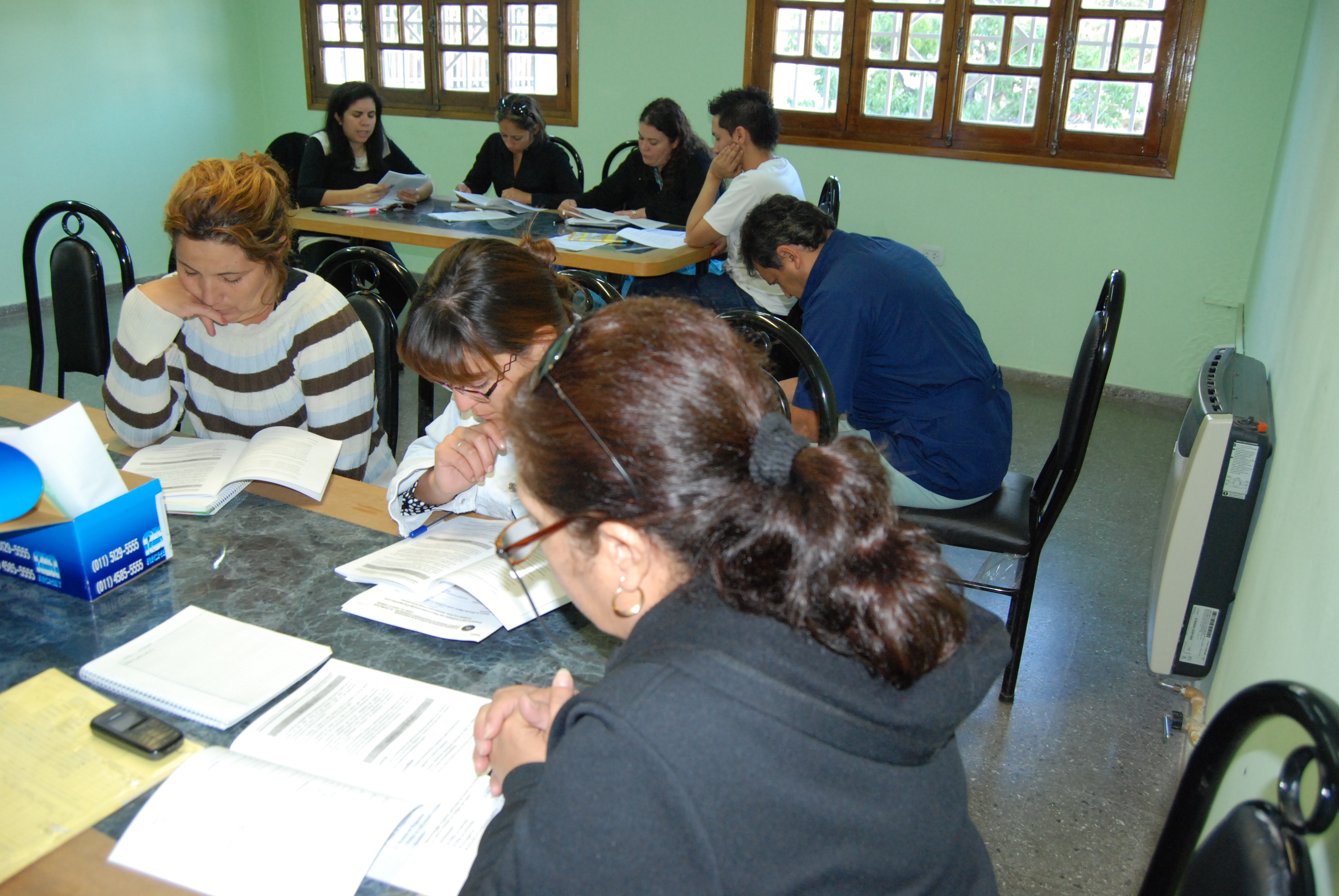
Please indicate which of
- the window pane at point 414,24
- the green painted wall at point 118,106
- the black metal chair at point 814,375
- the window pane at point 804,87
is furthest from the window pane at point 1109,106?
the green painted wall at point 118,106

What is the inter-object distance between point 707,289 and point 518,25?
8.18ft

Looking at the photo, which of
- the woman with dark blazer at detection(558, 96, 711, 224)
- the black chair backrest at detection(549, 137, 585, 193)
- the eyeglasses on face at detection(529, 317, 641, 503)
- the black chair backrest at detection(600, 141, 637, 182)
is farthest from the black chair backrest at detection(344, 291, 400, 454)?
the black chair backrest at detection(549, 137, 585, 193)

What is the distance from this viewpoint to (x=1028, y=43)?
3834mm

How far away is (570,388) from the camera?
2.10 ft

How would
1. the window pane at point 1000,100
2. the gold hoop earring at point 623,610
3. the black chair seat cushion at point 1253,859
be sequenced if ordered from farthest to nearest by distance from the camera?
the window pane at point 1000,100 → the gold hoop earring at point 623,610 → the black chair seat cushion at point 1253,859

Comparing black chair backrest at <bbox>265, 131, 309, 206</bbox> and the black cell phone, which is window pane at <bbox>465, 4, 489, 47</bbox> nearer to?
black chair backrest at <bbox>265, 131, 309, 206</bbox>

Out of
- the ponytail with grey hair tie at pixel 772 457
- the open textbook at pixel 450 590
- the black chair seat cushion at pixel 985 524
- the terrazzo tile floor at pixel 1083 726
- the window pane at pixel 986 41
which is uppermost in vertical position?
the window pane at pixel 986 41

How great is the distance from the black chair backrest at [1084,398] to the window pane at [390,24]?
186 inches

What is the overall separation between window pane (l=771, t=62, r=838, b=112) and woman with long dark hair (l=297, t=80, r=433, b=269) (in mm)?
1697

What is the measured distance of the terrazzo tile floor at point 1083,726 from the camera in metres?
1.60

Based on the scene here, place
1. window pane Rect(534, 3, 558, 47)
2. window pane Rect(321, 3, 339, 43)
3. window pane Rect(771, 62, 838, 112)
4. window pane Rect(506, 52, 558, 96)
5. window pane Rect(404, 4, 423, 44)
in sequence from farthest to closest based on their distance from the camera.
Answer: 1. window pane Rect(321, 3, 339, 43)
2. window pane Rect(404, 4, 423, 44)
3. window pane Rect(506, 52, 558, 96)
4. window pane Rect(534, 3, 558, 47)
5. window pane Rect(771, 62, 838, 112)

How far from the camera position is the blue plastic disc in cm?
108

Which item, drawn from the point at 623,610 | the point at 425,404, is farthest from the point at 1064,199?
the point at 623,610

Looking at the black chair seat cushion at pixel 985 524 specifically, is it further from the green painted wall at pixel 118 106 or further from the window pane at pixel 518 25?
the green painted wall at pixel 118 106
